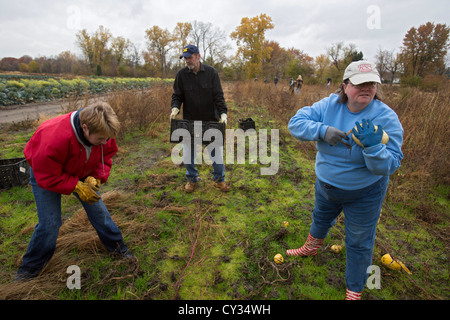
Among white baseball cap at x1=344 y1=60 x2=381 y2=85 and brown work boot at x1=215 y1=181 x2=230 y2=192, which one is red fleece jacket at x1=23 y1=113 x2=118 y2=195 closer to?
white baseball cap at x1=344 y1=60 x2=381 y2=85

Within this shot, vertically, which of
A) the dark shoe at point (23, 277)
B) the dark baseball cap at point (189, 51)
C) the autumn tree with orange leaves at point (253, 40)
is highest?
the autumn tree with orange leaves at point (253, 40)

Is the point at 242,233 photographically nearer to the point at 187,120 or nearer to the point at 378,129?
the point at 187,120

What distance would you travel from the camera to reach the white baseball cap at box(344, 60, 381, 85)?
1363 millimetres

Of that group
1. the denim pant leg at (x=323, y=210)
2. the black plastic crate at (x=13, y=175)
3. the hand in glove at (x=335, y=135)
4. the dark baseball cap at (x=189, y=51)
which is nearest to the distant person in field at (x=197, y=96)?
the dark baseball cap at (x=189, y=51)

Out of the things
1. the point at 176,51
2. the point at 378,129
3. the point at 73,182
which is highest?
the point at 176,51

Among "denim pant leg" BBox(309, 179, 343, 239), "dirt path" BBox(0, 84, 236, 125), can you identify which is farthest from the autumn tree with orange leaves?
"denim pant leg" BBox(309, 179, 343, 239)

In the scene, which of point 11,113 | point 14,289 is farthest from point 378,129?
point 11,113

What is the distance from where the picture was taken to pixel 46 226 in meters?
1.74

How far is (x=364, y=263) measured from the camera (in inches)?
63.5

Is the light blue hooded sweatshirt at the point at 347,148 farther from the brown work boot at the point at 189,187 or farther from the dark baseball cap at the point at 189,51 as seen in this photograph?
the brown work boot at the point at 189,187

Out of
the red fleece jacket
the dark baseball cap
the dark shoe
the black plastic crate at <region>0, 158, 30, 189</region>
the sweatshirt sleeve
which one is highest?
the dark baseball cap

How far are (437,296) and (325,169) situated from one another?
5.01 feet

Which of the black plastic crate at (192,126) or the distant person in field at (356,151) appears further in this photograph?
the black plastic crate at (192,126)

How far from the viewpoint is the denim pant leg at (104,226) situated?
1905 mm
